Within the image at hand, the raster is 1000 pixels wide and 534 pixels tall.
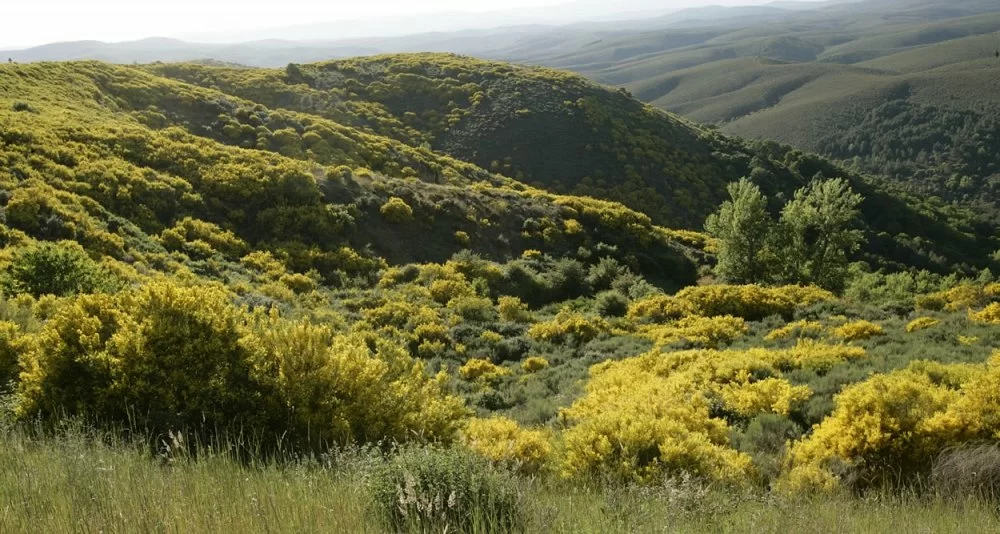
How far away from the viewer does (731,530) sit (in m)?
3.47

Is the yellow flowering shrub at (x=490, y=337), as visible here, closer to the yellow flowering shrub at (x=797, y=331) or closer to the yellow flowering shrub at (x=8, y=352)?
the yellow flowering shrub at (x=797, y=331)

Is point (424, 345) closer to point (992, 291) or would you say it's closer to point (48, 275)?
point (48, 275)

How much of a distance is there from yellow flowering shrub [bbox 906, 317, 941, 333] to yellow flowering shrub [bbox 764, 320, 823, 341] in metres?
1.66

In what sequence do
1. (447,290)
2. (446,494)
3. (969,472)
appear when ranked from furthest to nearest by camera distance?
(447,290)
(969,472)
(446,494)

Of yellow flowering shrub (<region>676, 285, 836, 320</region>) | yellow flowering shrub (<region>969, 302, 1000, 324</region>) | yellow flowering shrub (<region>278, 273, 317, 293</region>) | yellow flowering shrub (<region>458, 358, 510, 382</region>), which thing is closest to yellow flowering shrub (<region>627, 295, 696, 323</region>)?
yellow flowering shrub (<region>676, 285, 836, 320</region>)

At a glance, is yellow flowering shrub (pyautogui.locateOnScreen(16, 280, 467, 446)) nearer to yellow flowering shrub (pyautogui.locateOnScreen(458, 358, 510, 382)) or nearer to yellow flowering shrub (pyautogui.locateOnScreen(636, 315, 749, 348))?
yellow flowering shrub (pyautogui.locateOnScreen(458, 358, 510, 382))

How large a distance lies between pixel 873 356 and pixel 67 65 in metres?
41.7

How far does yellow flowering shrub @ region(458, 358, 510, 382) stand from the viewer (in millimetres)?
12673

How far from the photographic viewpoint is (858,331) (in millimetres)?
12820

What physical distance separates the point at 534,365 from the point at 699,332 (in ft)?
13.3

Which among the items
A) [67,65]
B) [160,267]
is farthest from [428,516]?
[67,65]

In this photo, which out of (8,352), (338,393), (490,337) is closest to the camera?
(338,393)

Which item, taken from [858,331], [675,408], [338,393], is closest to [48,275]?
[338,393]

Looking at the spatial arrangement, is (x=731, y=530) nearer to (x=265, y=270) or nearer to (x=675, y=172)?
(x=265, y=270)
